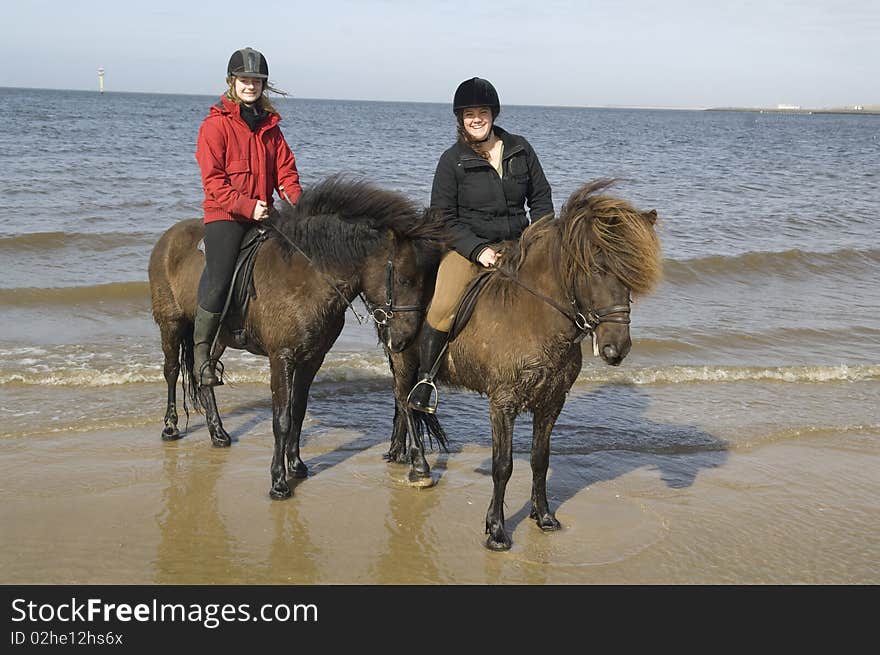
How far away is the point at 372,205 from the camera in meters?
5.26

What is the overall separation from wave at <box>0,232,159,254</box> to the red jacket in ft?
33.4

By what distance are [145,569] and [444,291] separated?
2.42m

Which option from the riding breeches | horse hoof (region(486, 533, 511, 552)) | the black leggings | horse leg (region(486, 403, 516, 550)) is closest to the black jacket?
the riding breeches

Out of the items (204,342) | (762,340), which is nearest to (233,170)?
(204,342)

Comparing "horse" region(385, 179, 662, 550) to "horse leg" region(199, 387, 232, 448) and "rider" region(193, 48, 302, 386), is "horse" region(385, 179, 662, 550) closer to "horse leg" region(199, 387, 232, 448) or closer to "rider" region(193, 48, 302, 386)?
"rider" region(193, 48, 302, 386)

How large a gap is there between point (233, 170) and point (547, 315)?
2.61 meters

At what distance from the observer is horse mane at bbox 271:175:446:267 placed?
16.9 feet

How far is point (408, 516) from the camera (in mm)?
5469

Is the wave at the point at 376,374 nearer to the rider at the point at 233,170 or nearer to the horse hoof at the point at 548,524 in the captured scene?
the rider at the point at 233,170

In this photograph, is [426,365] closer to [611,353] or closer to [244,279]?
[611,353]

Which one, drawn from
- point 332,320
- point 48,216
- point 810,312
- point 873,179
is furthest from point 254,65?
point 873,179

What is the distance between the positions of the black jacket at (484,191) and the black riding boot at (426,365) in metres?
0.57

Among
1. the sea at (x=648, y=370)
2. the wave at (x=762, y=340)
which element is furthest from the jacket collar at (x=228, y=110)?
the wave at (x=762, y=340)
